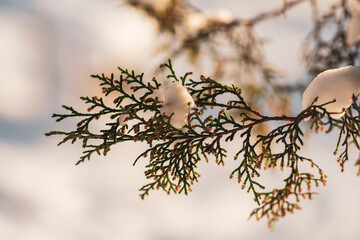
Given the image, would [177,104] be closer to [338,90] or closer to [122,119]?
[122,119]

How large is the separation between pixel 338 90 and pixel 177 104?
1.43 meters

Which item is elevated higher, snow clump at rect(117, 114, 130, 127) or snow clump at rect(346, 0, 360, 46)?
snow clump at rect(346, 0, 360, 46)

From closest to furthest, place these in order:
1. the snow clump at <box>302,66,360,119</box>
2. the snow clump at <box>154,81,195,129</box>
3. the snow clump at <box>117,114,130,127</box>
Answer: the snow clump at <box>302,66,360,119</box> < the snow clump at <box>154,81,195,129</box> < the snow clump at <box>117,114,130,127</box>

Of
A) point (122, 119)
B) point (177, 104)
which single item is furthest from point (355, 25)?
point (122, 119)

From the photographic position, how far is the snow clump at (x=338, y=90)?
3199 mm

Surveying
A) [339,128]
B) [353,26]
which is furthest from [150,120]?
[353,26]

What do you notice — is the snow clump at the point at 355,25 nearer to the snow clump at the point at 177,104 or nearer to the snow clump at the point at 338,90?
the snow clump at the point at 338,90

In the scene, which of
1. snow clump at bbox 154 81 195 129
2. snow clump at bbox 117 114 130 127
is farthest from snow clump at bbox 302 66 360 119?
snow clump at bbox 117 114 130 127

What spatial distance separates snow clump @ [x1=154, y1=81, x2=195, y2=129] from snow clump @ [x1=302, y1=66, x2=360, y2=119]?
3.67ft

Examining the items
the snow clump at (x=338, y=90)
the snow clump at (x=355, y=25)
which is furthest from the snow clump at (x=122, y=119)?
the snow clump at (x=355, y=25)

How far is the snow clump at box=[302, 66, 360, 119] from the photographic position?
3199 millimetres

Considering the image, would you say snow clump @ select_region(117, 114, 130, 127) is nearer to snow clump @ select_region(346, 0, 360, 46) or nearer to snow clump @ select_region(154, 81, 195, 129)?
snow clump @ select_region(154, 81, 195, 129)

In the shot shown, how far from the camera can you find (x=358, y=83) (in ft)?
10.6

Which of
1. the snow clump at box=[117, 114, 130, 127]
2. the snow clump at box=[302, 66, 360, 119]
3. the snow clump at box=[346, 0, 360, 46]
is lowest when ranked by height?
the snow clump at box=[117, 114, 130, 127]
